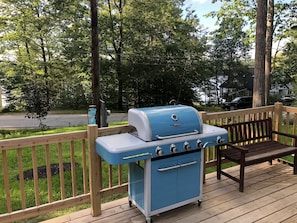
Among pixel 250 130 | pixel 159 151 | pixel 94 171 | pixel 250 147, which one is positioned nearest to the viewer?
pixel 159 151

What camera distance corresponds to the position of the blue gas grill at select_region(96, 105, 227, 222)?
6.66 ft

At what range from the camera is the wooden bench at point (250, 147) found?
2.80m

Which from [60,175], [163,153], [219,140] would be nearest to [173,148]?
[163,153]

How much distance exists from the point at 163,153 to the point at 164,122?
0.89 feet

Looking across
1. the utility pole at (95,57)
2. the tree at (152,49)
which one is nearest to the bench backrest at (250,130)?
the utility pole at (95,57)

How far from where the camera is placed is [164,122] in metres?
2.11

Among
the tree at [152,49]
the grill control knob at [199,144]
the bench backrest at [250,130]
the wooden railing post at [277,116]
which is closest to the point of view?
the grill control knob at [199,144]

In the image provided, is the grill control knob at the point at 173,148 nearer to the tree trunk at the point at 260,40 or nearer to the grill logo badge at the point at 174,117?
the grill logo badge at the point at 174,117

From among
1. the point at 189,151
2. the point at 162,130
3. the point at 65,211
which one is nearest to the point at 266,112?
the point at 189,151

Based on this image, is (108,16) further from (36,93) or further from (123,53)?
(36,93)

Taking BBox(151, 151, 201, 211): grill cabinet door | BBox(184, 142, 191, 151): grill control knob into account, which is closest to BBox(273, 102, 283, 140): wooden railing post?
BBox(151, 151, 201, 211): grill cabinet door

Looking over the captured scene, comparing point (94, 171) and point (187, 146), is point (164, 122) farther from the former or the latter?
point (94, 171)

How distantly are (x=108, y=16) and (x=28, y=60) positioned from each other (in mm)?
5390

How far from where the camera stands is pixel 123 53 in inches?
599
